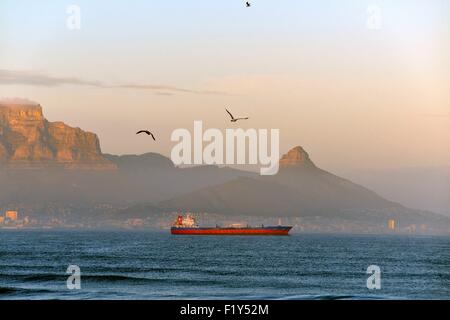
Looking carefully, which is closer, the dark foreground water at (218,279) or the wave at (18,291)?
the wave at (18,291)

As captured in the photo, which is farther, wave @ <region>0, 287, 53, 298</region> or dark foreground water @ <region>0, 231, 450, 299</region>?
dark foreground water @ <region>0, 231, 450, 299</region>

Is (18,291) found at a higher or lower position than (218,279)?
higher

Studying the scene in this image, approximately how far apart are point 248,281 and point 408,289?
55.5 feet

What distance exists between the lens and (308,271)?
359 feet

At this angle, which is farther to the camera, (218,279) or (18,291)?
(218,279)
